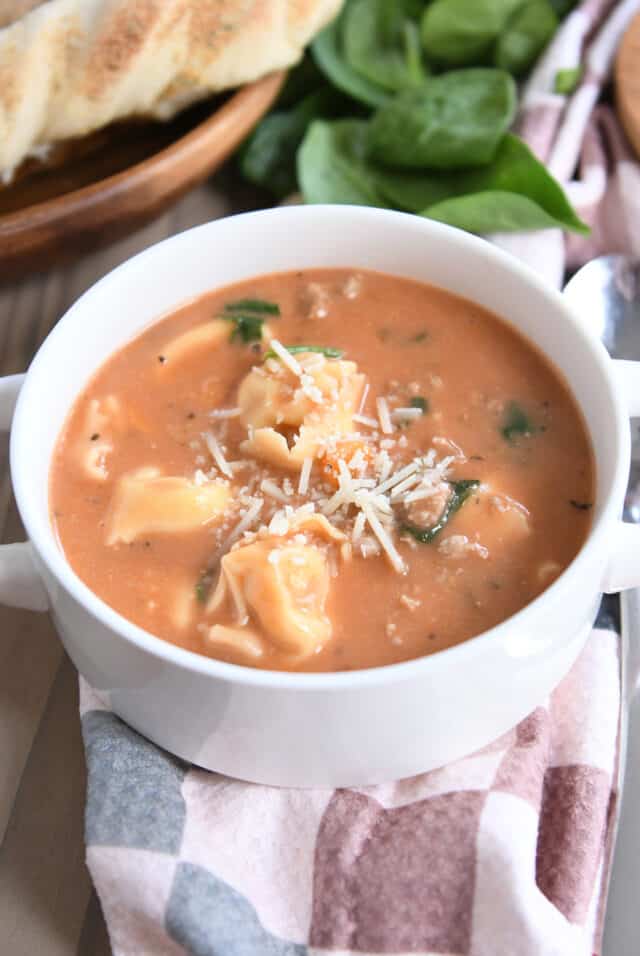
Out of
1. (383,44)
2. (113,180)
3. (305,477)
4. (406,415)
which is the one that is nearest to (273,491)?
(305,477)

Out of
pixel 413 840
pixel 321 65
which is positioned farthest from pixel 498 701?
pixel 321 65

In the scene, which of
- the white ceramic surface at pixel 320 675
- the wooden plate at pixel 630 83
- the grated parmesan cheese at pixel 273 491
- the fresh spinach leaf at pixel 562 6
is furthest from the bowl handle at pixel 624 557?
the fresh spinach leaf at pixel 562 6

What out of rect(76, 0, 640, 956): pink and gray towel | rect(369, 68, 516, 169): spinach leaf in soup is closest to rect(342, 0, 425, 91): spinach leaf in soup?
rect(369, 68, 516, 169): spinach leaf in soup

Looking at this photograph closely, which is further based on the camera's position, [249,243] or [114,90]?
[114,90]

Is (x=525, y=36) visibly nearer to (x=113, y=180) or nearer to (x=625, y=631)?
(x=113, y=180)

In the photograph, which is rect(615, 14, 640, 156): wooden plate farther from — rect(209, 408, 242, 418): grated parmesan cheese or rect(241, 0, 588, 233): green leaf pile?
rect(209, 408, 242, 418): grated parmesan cheese

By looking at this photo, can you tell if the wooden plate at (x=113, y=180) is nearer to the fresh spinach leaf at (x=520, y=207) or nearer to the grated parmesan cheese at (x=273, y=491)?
the fresh spinach leaf at (x=520, y=207)

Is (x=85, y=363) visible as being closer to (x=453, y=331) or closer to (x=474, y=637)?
(x=453, y=331)
